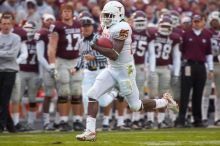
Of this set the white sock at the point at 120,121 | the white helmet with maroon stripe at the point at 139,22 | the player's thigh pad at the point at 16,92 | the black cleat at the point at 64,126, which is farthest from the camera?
the white helmet with maroon stripe at the point at 139,22

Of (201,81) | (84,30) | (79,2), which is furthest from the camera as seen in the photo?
(79,2)

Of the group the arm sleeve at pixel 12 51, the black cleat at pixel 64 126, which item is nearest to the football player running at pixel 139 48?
the black cleat at pixel 64 126

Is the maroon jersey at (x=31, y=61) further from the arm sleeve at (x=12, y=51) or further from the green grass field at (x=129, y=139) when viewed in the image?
the green grass field at (x=129, y=139)

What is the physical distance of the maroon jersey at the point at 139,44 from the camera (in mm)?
13250

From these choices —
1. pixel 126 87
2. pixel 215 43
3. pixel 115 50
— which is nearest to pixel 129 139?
pixel 126 87

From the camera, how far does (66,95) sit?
12.6 meters

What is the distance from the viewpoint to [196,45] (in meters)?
13.2

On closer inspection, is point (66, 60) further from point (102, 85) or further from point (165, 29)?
point (102, 85)

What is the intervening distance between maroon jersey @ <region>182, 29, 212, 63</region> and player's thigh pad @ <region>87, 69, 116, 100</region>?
146 inches

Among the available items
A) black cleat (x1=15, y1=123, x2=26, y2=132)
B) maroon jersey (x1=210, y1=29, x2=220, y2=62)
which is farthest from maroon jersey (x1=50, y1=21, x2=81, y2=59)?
maroon jersey (x1=210, y1=29, x2=220, y2=62)

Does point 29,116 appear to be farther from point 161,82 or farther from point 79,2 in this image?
point 79,2

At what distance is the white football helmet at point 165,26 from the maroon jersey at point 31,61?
2.12 meters

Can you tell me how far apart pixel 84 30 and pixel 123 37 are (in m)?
2.99

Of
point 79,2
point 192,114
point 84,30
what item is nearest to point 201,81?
point 192,114
